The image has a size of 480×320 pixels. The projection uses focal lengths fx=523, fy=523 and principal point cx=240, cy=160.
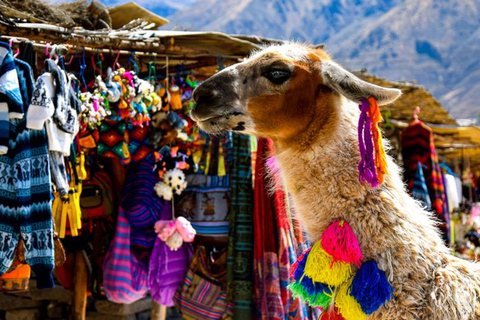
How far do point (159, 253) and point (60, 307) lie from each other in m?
1.93

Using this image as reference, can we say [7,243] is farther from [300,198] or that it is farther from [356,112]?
[356,112]

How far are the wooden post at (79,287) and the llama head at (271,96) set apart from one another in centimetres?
217

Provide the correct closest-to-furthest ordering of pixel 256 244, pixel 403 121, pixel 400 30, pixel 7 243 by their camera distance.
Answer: pixel 7 243 → pixel 256 244 → pixel 403 121 → pixel 400 30

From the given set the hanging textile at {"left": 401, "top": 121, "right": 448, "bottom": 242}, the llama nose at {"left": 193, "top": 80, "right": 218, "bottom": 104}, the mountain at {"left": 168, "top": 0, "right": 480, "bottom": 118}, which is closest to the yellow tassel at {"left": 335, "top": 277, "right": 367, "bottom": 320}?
the llama nose at {"left": 193, "top": 80, "right": 218, "bottom": 104}

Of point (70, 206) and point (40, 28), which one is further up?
point (40, 28)

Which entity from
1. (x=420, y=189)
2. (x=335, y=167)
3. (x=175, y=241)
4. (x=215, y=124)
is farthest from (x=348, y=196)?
(x=420, y=189)

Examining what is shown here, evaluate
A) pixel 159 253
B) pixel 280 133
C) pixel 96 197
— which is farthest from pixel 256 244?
pixel 280 133

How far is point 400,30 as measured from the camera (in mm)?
73812

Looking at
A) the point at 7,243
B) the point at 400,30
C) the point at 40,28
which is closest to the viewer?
the point at 7,243

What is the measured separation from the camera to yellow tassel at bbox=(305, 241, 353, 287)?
6.60 ft

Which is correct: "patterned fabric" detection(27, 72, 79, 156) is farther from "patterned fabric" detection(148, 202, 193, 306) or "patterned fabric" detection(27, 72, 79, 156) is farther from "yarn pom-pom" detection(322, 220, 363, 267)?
"yarn pom-pom" detection(322, 220, 363, 267)

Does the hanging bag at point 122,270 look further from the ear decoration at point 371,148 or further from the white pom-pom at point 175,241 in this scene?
the ear decoration at point 371,148

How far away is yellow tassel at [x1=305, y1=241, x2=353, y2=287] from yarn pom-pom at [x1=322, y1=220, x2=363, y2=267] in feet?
0.10

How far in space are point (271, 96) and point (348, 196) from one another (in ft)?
1.89
